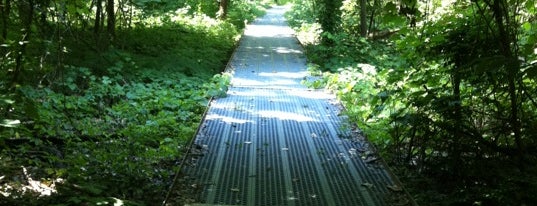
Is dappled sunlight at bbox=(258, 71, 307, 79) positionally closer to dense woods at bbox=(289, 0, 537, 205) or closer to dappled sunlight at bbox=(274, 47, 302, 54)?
dappled sunlight at bbox=(274, 47, 302, 54)

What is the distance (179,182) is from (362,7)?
13001 millimetres

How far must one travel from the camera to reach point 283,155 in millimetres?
5863

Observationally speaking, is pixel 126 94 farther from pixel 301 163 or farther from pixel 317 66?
pixel 317 66

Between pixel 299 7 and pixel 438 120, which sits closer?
pixel 438 120

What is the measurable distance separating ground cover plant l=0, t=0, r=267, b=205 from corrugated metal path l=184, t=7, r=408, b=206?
1.36ft

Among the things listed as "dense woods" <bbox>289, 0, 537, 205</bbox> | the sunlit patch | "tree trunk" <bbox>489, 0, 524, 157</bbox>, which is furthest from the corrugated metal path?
"tree trunk" <bbox>489, 0, 524, 157</bbox>

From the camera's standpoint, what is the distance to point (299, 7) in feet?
107

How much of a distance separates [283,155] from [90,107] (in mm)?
3276

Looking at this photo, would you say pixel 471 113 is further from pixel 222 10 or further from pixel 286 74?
pixel 222 10

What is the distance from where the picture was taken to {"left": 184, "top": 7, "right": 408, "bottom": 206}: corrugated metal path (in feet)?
15.3

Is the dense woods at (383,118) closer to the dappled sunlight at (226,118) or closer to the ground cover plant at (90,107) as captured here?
the ground cover plant at (90,107)

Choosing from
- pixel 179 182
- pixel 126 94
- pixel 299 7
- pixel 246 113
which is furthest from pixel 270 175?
pixel 299 7

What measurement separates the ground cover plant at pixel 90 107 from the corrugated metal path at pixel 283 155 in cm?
41

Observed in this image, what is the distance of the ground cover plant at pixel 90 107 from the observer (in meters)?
3.94
